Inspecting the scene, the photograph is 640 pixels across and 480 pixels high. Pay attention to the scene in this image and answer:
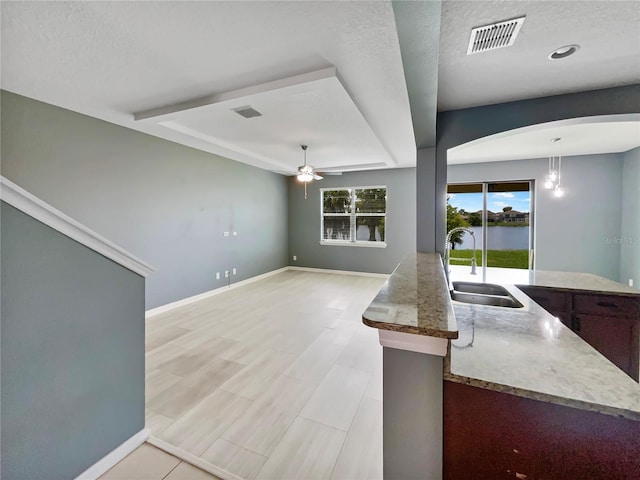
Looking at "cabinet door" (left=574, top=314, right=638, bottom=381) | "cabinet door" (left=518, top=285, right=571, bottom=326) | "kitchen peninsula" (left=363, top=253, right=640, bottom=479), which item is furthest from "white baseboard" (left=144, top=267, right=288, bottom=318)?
"cabinet door" (left=574, top=314, right=638, bottom=381)

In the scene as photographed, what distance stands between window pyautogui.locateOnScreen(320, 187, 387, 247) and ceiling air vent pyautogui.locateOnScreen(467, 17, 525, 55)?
4757 millimetres

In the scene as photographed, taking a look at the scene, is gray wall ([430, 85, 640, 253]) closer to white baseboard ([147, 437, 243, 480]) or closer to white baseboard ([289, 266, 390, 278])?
A: white baseboard ([147, 437, 243, 480])

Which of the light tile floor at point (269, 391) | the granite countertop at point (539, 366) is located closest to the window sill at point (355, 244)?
the light tile floor at point (269, 391)

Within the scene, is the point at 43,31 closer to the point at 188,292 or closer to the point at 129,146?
the point at 129,146

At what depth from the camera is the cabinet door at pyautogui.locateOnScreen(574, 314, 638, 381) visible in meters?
1.86

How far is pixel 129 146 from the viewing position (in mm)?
3678

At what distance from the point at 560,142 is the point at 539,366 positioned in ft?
16.2

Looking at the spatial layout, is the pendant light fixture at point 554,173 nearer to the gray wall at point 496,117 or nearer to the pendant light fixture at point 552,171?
the pendant light fixture at point 552,171

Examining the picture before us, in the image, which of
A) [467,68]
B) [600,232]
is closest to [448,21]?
[467,68]

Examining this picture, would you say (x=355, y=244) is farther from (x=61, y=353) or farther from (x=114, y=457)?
(x=61, y=353)

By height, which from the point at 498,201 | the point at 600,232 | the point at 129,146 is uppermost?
the point at 129,146

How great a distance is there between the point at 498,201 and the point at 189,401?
653 centimetres

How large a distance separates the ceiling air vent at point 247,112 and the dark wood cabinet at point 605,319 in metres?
3.21

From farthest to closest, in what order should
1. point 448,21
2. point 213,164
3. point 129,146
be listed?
point 213,164
point 129,146
point 448,21
